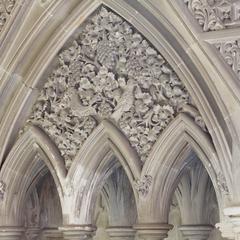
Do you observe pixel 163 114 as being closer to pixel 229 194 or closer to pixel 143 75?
pixel 143 75

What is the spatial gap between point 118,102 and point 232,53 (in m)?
0.55

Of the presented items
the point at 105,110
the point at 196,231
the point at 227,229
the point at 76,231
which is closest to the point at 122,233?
the point at 196,231

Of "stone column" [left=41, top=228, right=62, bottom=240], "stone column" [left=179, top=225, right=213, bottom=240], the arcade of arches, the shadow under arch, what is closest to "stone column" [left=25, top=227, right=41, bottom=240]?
"stone column" [left=41, top=228, right=62, bottom=240]

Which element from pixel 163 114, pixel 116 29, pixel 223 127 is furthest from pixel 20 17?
pixel 223 127

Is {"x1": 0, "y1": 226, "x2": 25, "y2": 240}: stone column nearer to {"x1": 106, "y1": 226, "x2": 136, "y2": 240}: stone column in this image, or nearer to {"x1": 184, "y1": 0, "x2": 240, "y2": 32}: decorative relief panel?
{"x1": 106, "y1": 226, "x2": 136, "y2": 240}: stone column

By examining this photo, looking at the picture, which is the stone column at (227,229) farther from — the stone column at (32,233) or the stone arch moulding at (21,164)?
the stone column at (32,233)

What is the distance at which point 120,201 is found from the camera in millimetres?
3426

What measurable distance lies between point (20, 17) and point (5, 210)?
2.68ft

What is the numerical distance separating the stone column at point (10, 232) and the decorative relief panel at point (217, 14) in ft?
3.86

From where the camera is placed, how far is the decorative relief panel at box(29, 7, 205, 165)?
9.35 feet

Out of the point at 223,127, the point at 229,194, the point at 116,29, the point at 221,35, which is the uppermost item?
the point at 116,29

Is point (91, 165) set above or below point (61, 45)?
below

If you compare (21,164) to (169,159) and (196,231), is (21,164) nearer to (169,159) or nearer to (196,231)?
(169,159)

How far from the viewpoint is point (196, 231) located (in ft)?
10.9
